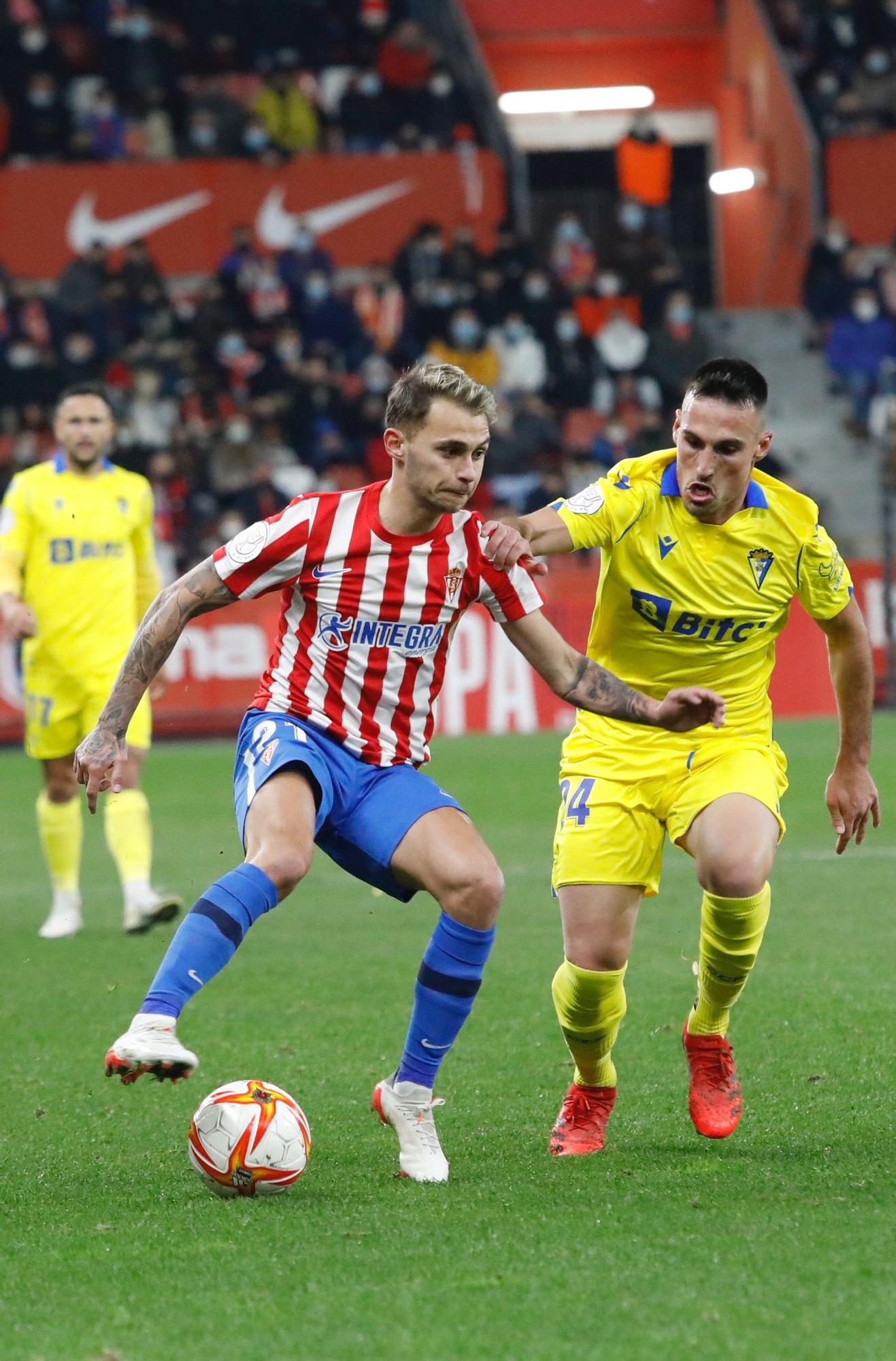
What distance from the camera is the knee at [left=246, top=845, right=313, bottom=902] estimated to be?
450 cm

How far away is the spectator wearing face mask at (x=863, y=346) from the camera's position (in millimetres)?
21828

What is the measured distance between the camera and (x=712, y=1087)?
5074 millimetres

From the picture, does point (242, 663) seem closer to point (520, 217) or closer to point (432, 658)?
point (520, 217)

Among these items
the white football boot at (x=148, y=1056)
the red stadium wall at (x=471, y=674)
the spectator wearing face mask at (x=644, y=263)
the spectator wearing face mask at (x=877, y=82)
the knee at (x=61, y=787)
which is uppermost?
the spectator wearing face mask at (x=877, y=82)

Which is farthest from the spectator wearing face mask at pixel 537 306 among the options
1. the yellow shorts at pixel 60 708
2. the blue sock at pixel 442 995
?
the blue sock at pixel 442 995

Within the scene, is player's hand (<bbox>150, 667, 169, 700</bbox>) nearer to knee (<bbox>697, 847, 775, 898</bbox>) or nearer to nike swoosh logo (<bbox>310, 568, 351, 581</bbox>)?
nike swoosh logo (<bbox>310, 568, 351, 581</bbox>)

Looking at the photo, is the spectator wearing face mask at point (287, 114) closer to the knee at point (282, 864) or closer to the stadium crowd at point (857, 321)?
the stadium crowd at point (857, 321)

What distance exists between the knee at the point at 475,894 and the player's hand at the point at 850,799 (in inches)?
43.2

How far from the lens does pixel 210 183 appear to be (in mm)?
21766

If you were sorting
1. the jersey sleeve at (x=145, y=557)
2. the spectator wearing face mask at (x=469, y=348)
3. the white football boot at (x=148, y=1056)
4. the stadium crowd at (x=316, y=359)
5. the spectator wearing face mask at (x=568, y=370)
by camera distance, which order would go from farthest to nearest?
Result: the spectator wearing face mask at (x=568, y=370) < the spectator wearing face mask at (x=469, y=348) < the stadium crowd at (x=316, y=359) < the jersey sleeve at (x=145, y=557) < the white football boot at (x=148, y=1056)

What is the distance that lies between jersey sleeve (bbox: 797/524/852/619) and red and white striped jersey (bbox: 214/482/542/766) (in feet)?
2.60

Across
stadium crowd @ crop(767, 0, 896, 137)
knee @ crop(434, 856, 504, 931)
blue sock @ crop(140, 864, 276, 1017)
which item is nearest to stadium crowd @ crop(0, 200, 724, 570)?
stadium crowd @ crop(767, 0, 896, 137)

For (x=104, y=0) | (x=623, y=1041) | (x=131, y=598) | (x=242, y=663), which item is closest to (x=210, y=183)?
(x=104, y=0)

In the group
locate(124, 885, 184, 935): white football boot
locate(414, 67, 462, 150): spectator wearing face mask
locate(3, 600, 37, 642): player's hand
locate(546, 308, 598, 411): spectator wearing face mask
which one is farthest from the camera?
locate(414, 67, 462, 150): spectator wearing face mask
